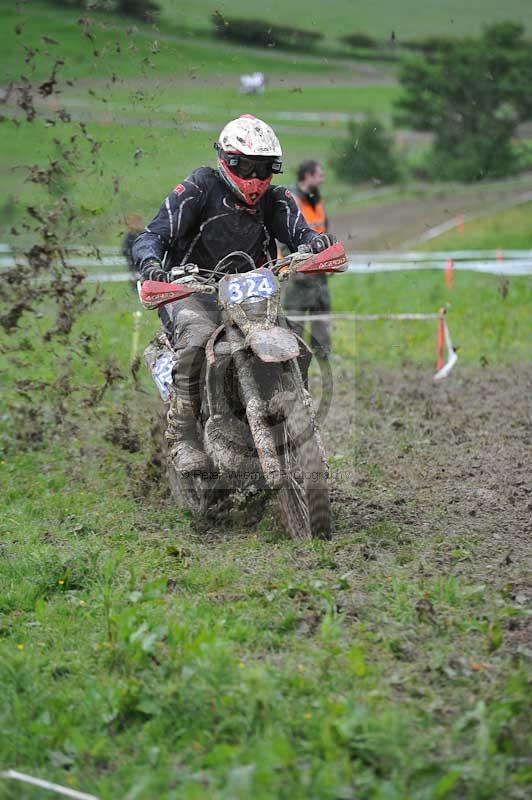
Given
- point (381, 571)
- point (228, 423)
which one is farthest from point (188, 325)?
point (381, 571)

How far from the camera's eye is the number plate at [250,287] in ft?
23.8

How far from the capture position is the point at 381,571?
6.42 meters

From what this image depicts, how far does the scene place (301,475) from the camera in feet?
23.6

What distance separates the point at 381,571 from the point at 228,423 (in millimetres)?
1628

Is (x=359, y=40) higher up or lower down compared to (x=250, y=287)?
higher up

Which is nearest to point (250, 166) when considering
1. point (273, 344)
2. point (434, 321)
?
point (273, 344)

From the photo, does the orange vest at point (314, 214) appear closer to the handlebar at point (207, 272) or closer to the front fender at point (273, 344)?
the handlebar at point (207, 272)

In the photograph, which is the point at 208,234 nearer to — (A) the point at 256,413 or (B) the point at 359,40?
(A) the point at 256,413

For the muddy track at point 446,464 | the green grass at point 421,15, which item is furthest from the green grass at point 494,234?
the muddy track at point 446,464

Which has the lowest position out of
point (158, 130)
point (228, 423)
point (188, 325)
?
point (228, 423)

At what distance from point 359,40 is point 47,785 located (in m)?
14.5

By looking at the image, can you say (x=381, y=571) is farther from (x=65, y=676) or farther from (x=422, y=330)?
(x=422, y=330)

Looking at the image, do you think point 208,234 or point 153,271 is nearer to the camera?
point 153,271

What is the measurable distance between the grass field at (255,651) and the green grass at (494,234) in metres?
16.8
